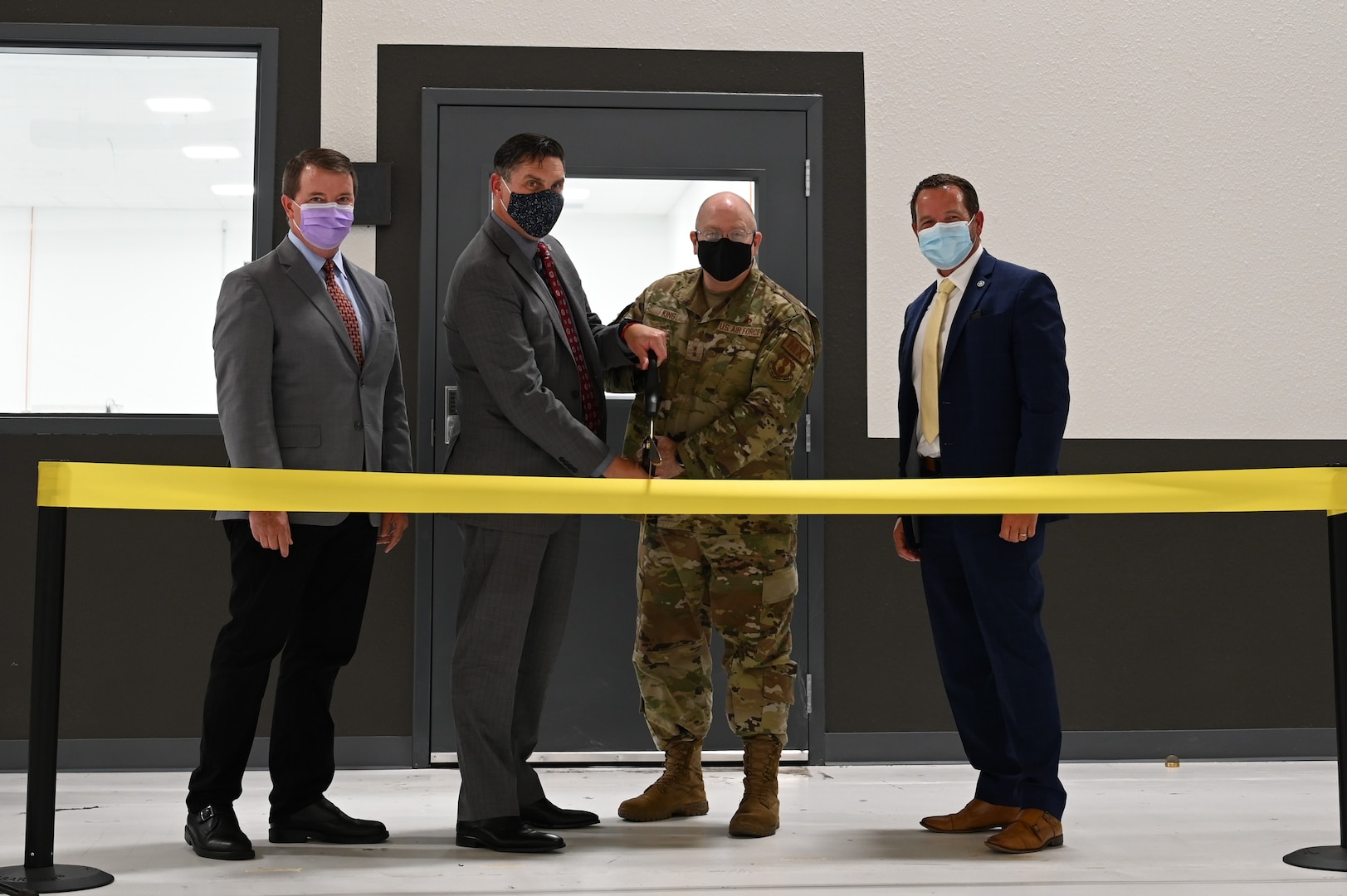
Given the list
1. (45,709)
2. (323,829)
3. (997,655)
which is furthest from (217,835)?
(997,655)

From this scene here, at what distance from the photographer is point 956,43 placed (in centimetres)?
393

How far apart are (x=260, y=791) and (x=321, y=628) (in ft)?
2.74

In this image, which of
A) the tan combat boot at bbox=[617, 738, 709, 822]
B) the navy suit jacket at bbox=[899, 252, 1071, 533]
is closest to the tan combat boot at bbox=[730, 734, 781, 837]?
the tan combat boot at bbox=[617, 738, 709, 822]

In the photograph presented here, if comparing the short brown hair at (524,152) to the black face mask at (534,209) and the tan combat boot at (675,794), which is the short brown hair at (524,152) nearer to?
the black face mask at (534,209)

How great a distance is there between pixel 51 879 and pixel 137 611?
1516 mm

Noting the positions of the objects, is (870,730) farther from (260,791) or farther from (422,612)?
(260,791)

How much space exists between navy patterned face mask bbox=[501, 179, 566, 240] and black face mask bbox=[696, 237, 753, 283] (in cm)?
38

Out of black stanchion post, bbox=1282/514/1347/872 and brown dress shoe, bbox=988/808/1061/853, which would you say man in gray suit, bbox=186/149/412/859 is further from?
black stanchion post, bbox=1282/514/1347/872

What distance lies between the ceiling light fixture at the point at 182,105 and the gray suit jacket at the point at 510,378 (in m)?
1.62

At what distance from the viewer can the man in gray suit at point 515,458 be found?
8.59 feet

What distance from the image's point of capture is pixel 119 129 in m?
3.80

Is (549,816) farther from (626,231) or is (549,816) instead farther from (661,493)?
(626,231)

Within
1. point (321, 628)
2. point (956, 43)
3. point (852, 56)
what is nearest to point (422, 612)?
point (321, 628)

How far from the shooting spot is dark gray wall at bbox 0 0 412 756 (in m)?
3.62
